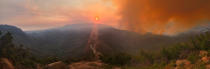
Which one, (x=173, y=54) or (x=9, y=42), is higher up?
(x=9, y=42)

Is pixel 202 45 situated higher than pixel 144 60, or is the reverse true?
pixel 202 45

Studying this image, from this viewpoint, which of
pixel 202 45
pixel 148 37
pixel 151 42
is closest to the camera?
pixel 202 45

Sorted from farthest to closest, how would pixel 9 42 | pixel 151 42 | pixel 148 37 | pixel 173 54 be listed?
pixel 148 37, pixel 151 42, pixel 173 54, pixel 9 42

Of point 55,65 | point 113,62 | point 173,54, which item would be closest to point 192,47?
point 173,54

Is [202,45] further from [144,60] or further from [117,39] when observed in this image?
[117,39]

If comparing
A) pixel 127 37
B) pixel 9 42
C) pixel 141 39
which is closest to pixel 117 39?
pixel 127 37

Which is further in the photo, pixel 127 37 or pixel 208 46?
pixel 127 37

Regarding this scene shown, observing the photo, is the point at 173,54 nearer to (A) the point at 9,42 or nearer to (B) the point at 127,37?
(A) the point at 9,42

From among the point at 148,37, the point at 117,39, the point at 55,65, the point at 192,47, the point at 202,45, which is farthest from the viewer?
the point at 117,39

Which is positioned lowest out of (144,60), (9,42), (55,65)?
(144,60)
